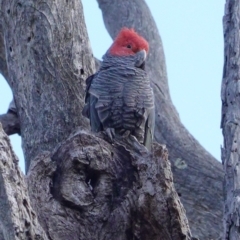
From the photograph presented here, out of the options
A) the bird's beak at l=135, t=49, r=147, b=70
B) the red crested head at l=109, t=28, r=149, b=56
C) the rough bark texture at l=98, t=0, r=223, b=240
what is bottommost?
the rough bark texture at l=98, t=0, r=223, b=240

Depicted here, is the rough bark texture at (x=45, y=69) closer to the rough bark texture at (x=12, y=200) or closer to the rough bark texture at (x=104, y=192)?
the rough bark texture at (x=104, y=192)

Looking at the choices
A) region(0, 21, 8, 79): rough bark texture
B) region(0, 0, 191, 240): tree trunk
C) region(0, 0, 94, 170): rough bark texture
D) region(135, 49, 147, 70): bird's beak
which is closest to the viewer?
region(0, 0, 191, 240): tree trunk

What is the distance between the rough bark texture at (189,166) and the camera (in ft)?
15.8

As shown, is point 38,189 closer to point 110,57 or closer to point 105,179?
point 105,179

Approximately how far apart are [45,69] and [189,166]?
1322 mm

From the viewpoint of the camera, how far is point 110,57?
4.77 m

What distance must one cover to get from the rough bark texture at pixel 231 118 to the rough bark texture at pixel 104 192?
1.18 feet

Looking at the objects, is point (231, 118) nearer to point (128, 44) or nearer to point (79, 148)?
point (79, 148)

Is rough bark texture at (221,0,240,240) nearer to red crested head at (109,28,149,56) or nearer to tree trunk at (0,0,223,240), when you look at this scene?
tree trunk at (0,0,223,240)

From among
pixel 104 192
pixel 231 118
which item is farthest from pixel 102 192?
pixel 231 118

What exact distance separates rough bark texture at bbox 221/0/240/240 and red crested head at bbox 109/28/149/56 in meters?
1.63

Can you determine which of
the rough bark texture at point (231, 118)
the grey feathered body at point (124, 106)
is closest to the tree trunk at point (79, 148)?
the grey feathered body at point (124, 106)

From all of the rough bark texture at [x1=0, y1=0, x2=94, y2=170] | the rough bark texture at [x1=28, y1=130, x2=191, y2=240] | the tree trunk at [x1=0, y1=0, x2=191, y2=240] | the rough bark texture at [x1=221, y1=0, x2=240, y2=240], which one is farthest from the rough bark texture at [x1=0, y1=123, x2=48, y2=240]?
the rough bark texture at [x1=0, y1=0, x2=94, y2=170]

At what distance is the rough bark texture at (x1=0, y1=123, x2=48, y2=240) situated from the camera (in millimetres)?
2633
